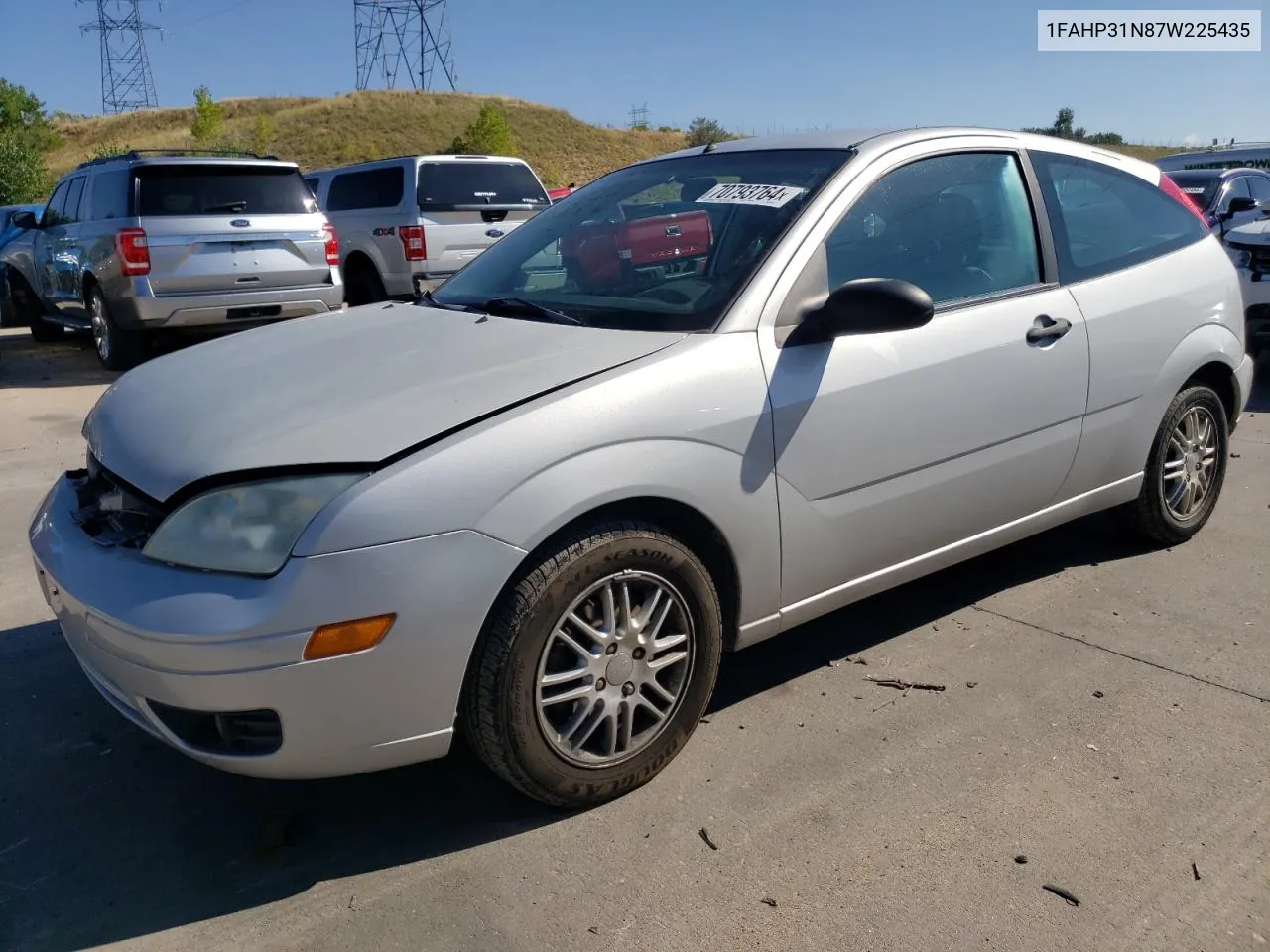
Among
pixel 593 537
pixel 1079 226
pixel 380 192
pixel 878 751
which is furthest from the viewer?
pixel 380 192

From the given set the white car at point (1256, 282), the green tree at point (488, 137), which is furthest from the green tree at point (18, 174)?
the white car at point (1256, 282)

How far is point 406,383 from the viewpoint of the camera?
106 inches

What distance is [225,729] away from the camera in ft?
7.72

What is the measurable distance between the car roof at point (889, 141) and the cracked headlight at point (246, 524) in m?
1.99

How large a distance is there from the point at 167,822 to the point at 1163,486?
3788mm

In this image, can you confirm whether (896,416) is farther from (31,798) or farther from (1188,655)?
(31,798)

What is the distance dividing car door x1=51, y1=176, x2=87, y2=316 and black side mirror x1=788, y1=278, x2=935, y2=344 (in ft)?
29.3

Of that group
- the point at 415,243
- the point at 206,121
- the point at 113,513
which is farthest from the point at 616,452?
the point at 206,121

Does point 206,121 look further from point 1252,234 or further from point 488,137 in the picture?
point 1252,234

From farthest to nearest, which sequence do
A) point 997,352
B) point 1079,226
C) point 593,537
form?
1. point 1079,226
2. point 997,352
3. point 593,537

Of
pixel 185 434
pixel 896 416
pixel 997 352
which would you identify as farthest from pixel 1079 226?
pixel 185 434

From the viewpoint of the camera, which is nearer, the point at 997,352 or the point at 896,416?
the point at 896,416

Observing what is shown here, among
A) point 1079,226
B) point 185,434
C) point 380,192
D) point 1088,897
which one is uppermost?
point 380,192

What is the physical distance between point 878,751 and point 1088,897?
2.36 feet
